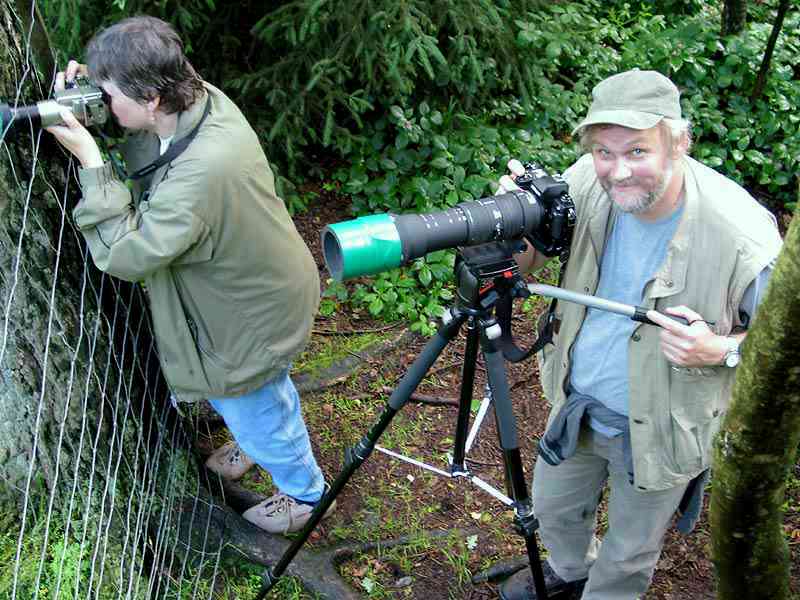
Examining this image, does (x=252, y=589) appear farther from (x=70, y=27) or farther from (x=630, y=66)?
(x=630, y=66)

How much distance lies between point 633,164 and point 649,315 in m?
0.40

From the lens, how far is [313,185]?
4930mm

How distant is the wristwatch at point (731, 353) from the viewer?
2012 millimetres

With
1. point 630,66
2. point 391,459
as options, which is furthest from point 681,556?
point 630,66

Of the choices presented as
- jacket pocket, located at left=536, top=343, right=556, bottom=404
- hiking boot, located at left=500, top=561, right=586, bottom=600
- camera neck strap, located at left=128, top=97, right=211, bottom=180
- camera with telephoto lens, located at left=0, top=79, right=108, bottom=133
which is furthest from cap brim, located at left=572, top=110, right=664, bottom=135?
hiking boot, located at left=500, top=561, right=586, bottom=600

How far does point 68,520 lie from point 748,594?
2.09 meters

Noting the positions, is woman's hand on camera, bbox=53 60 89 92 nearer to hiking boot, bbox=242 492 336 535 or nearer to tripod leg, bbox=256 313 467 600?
tripod leg, bbox=256 313 467 600

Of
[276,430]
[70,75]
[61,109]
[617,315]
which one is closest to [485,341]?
[617,315]

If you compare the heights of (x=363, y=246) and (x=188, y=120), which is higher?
(x=188, y=120)

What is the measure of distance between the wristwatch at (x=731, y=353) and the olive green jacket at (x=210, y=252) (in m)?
1.37

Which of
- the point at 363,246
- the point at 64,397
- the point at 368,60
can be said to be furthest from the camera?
the point at 368,60

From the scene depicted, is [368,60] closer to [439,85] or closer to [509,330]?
[439,85]

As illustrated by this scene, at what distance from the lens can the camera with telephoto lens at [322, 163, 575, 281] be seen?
1.91 m

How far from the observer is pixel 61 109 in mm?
2172
